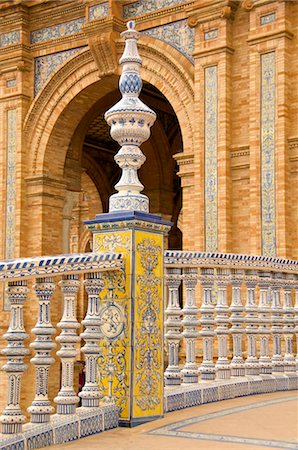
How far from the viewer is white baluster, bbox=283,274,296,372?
619 centimetres

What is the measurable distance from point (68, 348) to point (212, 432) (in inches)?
34.6

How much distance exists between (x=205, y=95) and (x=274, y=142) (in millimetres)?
1652

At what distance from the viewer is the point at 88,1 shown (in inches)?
575

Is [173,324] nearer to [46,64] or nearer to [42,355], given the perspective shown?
[42,355]

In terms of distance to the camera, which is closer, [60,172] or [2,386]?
[2,386]

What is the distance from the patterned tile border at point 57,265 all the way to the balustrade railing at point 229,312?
2.72 ft

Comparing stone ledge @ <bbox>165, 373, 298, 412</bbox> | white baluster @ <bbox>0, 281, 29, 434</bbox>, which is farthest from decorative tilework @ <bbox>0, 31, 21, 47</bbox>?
white baluster @ <bbox>0, 281, 29, 434</bbox>

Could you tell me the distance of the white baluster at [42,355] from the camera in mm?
3773

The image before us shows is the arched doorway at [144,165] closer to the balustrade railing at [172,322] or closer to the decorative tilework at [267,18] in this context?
the decorative tilework at [267,18]

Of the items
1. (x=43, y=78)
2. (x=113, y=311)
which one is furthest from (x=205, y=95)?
(x=113, y=311)

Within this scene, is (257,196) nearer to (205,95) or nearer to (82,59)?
(205,95)

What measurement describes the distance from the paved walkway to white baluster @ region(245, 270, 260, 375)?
2.78 ft

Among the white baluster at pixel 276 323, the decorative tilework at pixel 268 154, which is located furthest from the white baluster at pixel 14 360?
the decorative tilework at pixel 268 154

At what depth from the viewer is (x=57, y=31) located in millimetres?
15414
